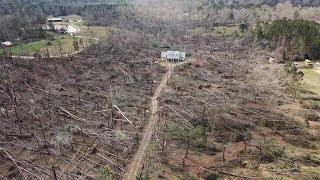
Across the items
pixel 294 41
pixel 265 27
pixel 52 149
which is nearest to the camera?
pixel 52 149

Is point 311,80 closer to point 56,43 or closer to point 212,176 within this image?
point 212,176

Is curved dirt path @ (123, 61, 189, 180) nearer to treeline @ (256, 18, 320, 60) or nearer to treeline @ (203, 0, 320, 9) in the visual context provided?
treeline @ (256, 18, 320, 60)

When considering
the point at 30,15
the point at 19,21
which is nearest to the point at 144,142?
the point at 19,21

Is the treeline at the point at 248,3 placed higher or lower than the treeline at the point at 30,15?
lower

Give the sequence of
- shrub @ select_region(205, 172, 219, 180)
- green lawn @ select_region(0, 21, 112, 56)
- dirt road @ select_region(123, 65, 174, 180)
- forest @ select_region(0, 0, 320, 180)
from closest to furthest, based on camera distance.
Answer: dirt road @ select_region(123, 65, 174, 180) < shrub @ select_region(205, 172, 219, 180) < forest @ select_region(0, 0, 320, 180) < green lawn @ select_region(0, 21, 112, 56)

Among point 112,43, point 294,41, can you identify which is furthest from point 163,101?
point 294,41

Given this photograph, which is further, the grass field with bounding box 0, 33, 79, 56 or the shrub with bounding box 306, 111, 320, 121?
the grass field with bounding box 0, 33, 79, 56

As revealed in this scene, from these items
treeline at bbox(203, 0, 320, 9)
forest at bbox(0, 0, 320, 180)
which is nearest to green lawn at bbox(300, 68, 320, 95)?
forest at bbox(0, 0, 320, 180)

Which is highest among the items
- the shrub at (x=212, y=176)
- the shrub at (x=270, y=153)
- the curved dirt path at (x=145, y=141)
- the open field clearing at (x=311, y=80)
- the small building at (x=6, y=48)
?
the small building at (x=6, y=48)

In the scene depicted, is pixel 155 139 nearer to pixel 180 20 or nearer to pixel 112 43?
pixel 112 43

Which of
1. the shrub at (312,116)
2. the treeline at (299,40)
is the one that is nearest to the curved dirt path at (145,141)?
the shrub at (312,116)

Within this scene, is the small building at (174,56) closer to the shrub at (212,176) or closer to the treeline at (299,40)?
the treeline at (299,40)
